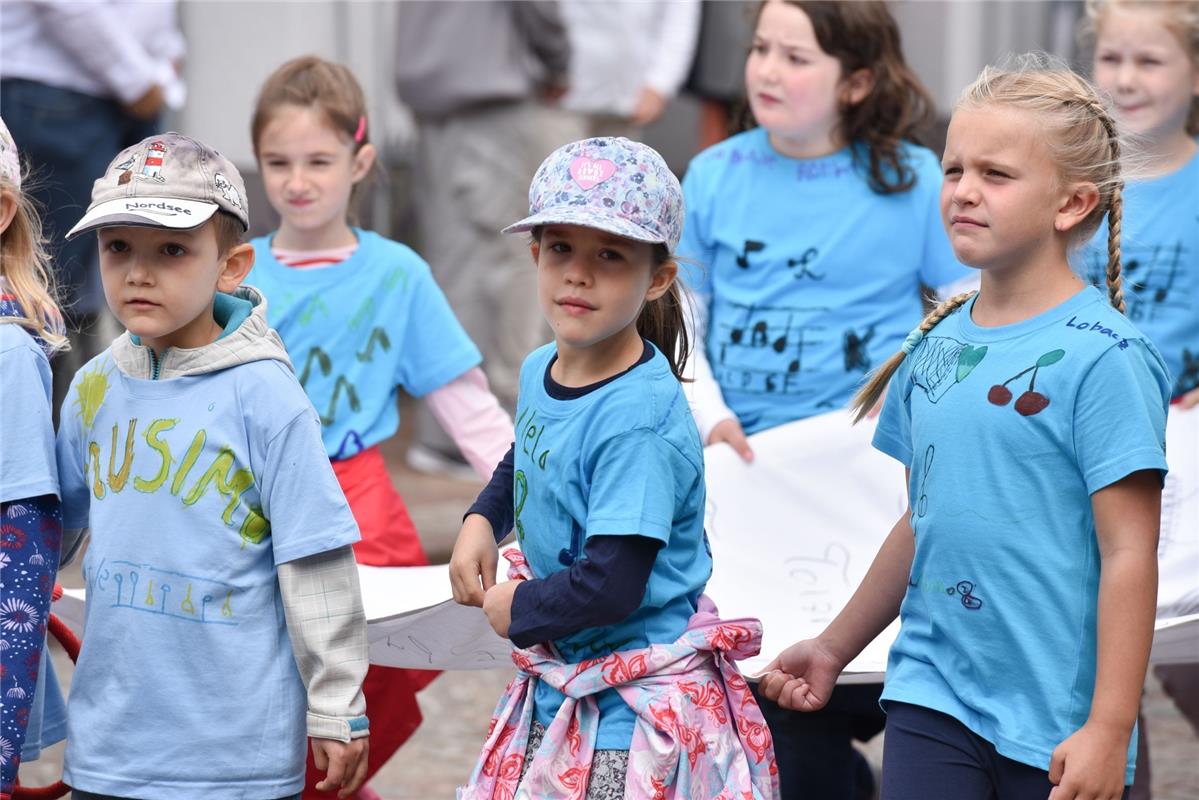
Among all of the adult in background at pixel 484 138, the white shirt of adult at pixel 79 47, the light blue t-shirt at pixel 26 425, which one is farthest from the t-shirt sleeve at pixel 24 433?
the adult in background at pixel 484 138

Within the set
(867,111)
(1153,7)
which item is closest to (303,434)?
(867,111)

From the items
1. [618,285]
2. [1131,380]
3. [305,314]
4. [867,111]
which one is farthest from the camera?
[867,111]

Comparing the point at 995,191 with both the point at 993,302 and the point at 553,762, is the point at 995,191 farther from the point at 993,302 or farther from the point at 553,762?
the point at 553,762

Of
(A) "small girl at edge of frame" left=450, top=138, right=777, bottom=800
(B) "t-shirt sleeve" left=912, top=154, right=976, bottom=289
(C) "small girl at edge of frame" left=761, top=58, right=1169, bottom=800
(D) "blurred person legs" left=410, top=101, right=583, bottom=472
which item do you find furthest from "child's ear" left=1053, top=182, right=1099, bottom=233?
(D) "blurred person legs" left=410, top=101, right=583, bottom=472

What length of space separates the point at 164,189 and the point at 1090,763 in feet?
5.27

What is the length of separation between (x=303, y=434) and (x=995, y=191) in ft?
3.63

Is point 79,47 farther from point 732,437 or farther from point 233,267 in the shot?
point 233,267

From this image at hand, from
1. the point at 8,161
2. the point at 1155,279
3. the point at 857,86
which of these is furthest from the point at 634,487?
the point at 1155,279

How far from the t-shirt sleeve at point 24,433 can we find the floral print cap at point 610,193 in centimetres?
84

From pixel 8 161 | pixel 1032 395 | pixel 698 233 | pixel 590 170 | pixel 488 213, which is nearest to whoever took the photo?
pixel 1032 395

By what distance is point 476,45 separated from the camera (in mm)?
6715

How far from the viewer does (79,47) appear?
224 inches

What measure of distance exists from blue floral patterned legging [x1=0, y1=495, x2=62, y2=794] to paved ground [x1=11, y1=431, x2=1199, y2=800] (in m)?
1.79

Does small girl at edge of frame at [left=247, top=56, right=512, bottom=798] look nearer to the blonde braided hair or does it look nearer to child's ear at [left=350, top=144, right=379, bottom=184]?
child's ear at [left=350, top=144, right=379, bottom=184]
